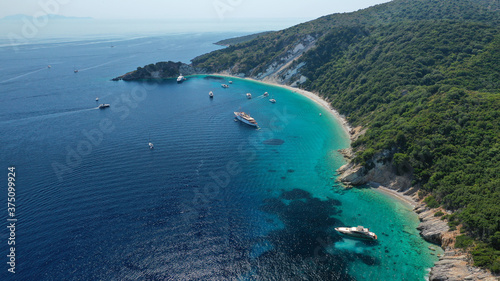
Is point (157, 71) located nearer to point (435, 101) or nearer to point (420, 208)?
point (435, 101)

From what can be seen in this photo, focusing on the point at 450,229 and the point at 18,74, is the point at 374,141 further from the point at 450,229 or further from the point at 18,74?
the point at 18,74

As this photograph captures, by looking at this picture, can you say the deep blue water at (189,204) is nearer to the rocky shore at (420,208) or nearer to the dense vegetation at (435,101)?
the rocky shore at (420,208)

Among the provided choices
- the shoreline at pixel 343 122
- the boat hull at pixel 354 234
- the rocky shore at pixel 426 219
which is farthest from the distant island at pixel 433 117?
the boat hull at pixel 354 234

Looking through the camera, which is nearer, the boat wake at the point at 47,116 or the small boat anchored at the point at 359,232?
the small boat anchored at the point at 359,232

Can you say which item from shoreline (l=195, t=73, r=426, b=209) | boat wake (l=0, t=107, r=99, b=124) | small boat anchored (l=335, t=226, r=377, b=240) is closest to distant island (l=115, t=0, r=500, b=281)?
shoreline (l=195, t=73, r=426, b=209)

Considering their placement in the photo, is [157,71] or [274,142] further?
[157,71]

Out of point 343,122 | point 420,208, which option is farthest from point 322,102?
point 420,208
